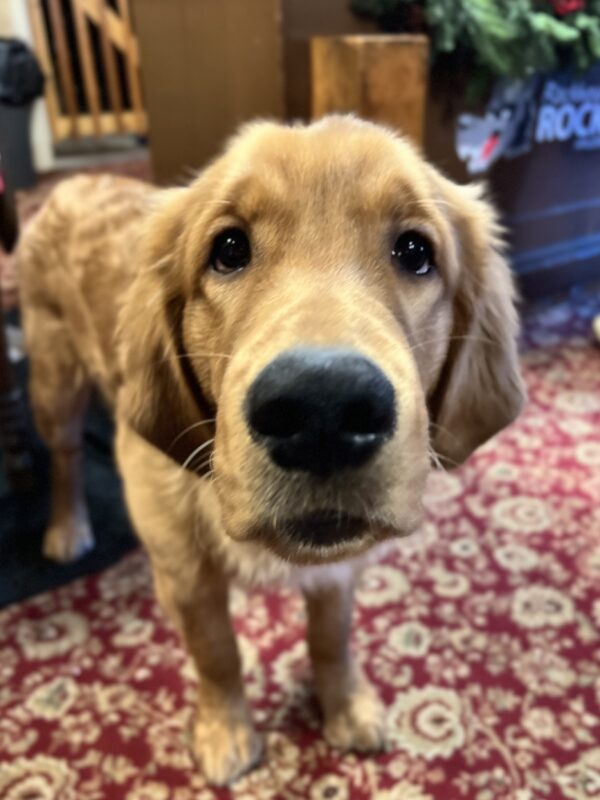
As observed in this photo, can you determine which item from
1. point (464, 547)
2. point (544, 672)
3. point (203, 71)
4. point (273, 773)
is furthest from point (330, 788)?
point (203, 71)

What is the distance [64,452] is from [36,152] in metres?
6.24

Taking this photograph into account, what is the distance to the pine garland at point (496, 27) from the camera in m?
2.77

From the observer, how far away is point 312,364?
91cm

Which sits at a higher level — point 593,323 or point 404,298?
point 404,298

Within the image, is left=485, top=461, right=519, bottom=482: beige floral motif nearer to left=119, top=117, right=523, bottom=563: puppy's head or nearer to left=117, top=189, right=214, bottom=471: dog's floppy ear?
left=119, top=117, right=523, bottom=563: puppy's head

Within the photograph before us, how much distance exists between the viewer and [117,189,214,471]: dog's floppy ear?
142 centimetres

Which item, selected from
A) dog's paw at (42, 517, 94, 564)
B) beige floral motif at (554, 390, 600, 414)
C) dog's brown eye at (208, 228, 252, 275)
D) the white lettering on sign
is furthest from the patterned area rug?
the white lettering on sign

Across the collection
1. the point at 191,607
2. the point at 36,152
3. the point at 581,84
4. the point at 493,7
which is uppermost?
the point at 493,7

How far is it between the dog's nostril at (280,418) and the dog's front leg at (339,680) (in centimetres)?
77

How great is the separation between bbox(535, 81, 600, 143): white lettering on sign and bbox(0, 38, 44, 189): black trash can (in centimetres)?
459

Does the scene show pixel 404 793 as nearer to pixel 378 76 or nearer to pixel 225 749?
pixel 225 749

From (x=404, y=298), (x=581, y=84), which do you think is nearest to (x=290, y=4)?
(x=581, y=84)

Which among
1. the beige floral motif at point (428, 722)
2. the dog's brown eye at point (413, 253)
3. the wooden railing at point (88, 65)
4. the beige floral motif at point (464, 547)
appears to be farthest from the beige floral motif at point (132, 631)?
the wooden railing at point (88, 65)

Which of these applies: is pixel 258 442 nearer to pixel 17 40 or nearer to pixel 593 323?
pixel 593 323
